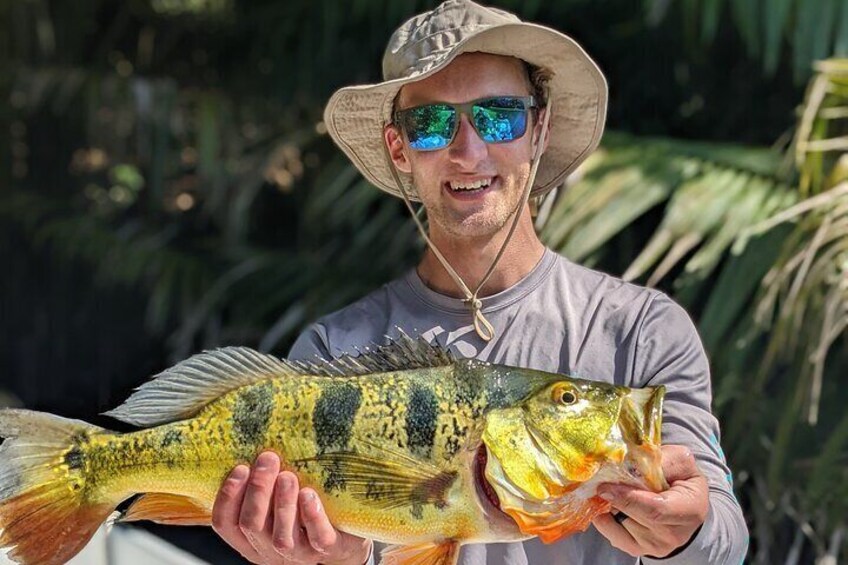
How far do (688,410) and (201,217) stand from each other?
5.19 meters

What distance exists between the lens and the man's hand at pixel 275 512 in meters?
1.80

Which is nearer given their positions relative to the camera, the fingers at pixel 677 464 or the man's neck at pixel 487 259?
the fingers at pixel 677 464

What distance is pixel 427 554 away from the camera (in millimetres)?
1778

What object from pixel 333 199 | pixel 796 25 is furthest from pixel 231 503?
pixel 333 199

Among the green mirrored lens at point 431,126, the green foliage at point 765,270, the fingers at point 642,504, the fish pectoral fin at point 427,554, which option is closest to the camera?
the fingers at point 642,504

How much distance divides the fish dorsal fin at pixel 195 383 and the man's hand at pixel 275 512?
14cm

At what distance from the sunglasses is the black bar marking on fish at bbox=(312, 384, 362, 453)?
44 cm

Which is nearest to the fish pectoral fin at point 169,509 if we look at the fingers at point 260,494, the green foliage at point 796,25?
the fingers at point 260,494

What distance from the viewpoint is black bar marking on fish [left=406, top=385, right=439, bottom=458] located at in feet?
5.83

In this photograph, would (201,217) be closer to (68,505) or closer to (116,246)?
(116,246)

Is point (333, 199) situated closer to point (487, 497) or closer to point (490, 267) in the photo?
point (490, 267)

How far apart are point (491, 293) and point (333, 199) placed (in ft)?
11.9

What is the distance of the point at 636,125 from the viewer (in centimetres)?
557

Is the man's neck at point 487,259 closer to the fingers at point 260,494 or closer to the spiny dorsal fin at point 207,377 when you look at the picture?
the spiny dorsal fin at point 207,377
